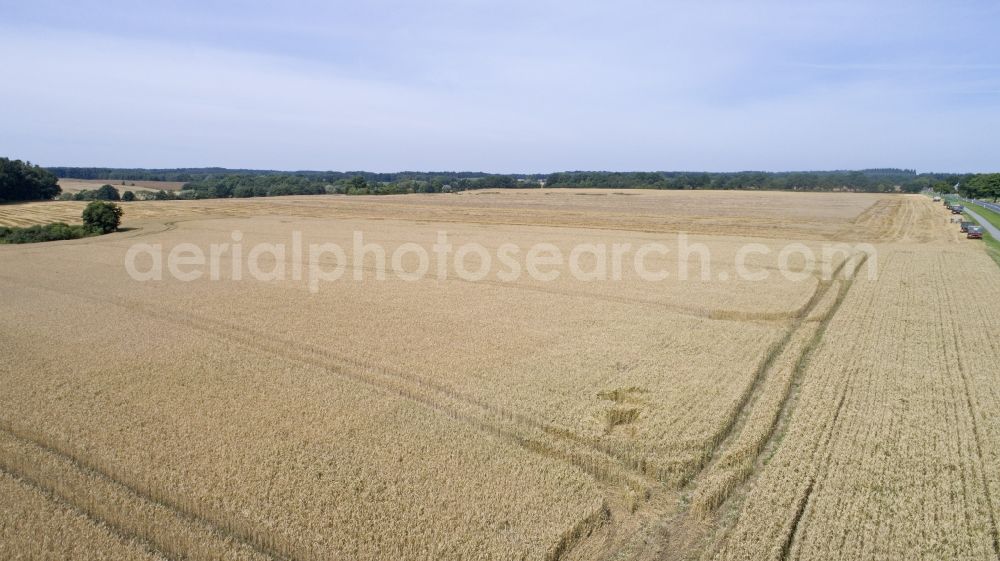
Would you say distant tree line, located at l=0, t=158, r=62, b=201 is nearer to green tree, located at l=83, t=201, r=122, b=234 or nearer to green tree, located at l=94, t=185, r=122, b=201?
green tree, located at l=94, t=185, r=122, b=201

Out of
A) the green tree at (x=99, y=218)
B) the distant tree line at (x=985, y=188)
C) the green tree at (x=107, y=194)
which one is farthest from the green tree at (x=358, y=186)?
the distant tree line at (x=985, y=188)

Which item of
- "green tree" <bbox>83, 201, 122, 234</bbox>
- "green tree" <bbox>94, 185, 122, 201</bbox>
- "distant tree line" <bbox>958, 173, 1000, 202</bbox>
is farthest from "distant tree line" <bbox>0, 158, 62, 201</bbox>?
"distant tree line" <bbox>958, 173, 1000, 202</bbox>

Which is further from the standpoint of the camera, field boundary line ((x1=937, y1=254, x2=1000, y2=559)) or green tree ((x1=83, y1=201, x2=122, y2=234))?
green tree ((x1=83, y1=201, x2=122, y2=234))

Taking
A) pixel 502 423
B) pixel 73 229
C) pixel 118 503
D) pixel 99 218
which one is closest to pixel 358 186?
pixel 99 218

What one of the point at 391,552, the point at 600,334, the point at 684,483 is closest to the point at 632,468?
the point at 684,483

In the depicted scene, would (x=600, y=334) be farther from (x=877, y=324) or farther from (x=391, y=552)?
(x=391, y=552)

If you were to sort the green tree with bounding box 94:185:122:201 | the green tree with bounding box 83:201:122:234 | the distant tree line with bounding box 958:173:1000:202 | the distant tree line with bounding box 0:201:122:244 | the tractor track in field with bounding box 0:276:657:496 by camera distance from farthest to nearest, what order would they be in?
1. the distant tree line with bounding box 958:173:1000:202
2. the green tree with bounding box 94:185:122:201
3. the green tree with bounding box 83:201:122:234
4. the distant tree line with bounding box 0:201:122:244
5. the tractor track in field with bounding box 0:276:657:496
